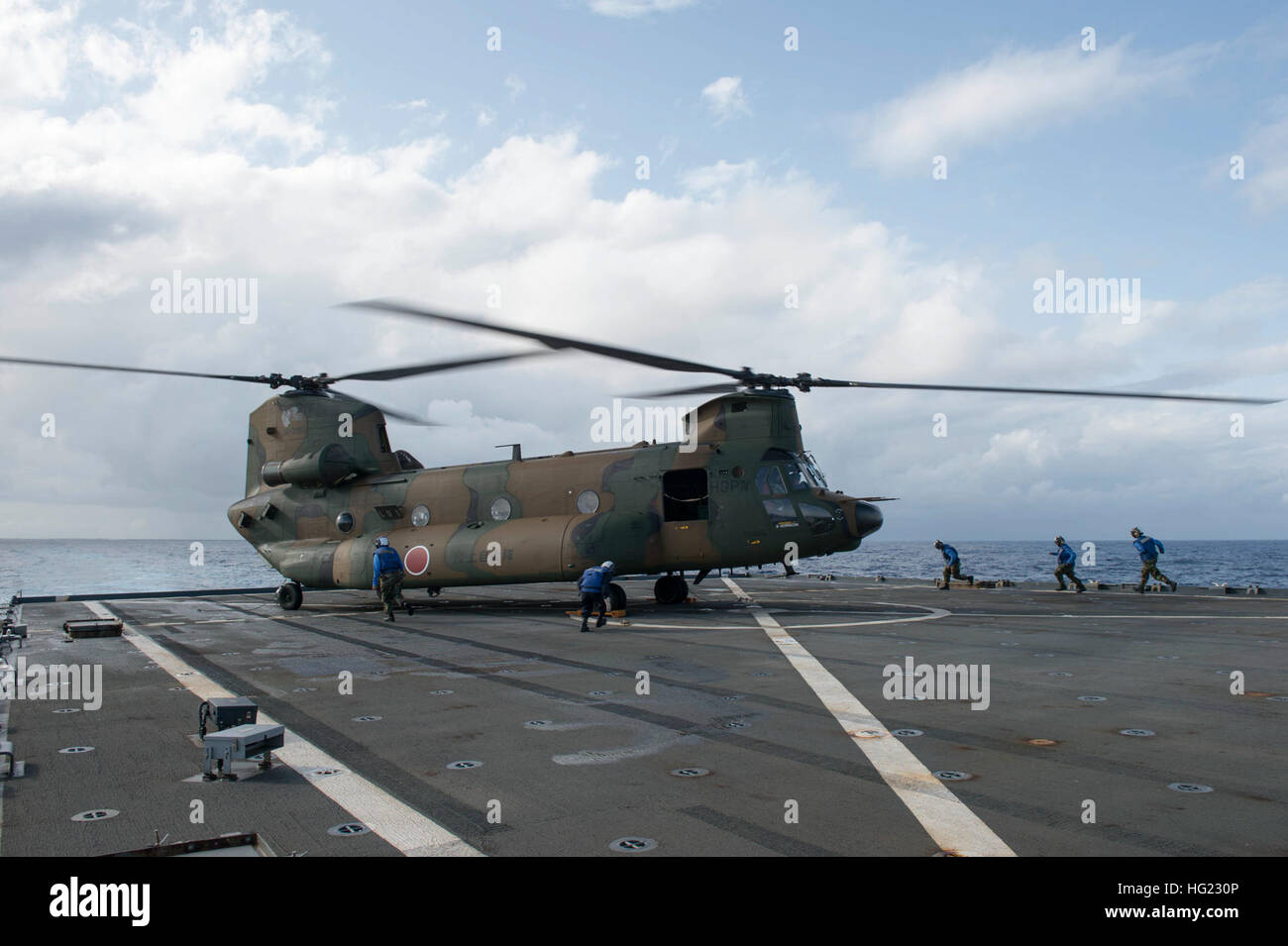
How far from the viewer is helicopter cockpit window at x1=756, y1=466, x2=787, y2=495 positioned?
20859 millimetres

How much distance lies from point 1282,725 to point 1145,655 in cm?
521

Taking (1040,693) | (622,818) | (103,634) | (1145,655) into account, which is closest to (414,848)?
(622,818)

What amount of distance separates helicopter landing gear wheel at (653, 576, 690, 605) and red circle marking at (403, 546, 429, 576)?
6741 mm

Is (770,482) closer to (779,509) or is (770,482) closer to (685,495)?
(779,509)

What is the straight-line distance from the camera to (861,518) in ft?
68.6

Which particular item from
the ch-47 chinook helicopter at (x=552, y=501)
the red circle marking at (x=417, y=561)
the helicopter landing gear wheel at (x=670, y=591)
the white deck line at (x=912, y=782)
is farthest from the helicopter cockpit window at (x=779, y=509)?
the red circle marking at (x=417, y=561)

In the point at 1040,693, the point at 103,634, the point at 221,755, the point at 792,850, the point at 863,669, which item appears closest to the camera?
the point at 792,850

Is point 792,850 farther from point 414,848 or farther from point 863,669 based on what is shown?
point 863,669

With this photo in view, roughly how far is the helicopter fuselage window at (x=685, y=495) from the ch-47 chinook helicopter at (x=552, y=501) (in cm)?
4

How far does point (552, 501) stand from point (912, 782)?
16828mm

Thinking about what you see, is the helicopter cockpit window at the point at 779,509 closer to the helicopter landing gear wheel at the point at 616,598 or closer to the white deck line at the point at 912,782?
the helicopter landing gear wheel at the point at 616,598

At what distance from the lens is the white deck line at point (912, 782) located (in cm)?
526

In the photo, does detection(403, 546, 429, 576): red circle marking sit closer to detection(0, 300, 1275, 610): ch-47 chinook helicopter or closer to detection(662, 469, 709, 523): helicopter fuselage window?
detection(0, 300, 1275, 610): ch-47 chinook helicopter

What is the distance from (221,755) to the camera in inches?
264
